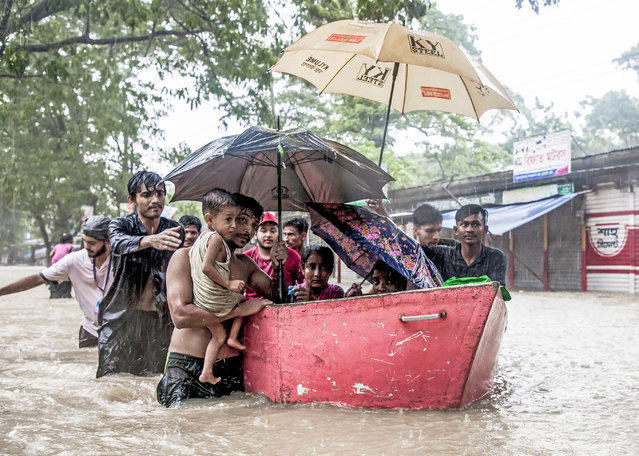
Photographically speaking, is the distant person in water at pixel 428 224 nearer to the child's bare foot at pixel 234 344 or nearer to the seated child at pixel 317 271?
the seated child at pixel 317 271

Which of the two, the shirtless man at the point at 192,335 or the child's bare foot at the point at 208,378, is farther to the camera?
the child's bare foot at the point at 208,378

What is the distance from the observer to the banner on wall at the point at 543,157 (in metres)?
15.2

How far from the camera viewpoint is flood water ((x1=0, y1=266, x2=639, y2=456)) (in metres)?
3.21

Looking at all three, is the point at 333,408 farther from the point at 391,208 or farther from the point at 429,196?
the point at 391,208

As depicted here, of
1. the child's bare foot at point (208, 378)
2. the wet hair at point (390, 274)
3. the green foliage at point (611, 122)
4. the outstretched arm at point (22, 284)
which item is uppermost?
the green foliage at point (611, 122)

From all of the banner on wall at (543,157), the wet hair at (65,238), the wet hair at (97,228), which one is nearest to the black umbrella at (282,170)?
the wet hair at (97,228)

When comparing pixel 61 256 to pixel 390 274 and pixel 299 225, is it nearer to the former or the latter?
pixel 299 225

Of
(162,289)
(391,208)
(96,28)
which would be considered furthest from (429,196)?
(162,289)

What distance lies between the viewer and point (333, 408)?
3.62 m

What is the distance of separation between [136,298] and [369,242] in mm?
1899

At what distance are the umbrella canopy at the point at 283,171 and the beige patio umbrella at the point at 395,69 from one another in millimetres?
690

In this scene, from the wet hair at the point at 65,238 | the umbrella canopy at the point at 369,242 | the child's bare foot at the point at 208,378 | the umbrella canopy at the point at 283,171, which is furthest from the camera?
the wet hair at the point at 65,238

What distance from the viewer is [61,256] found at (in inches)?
478

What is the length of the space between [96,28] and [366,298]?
59.5ft
